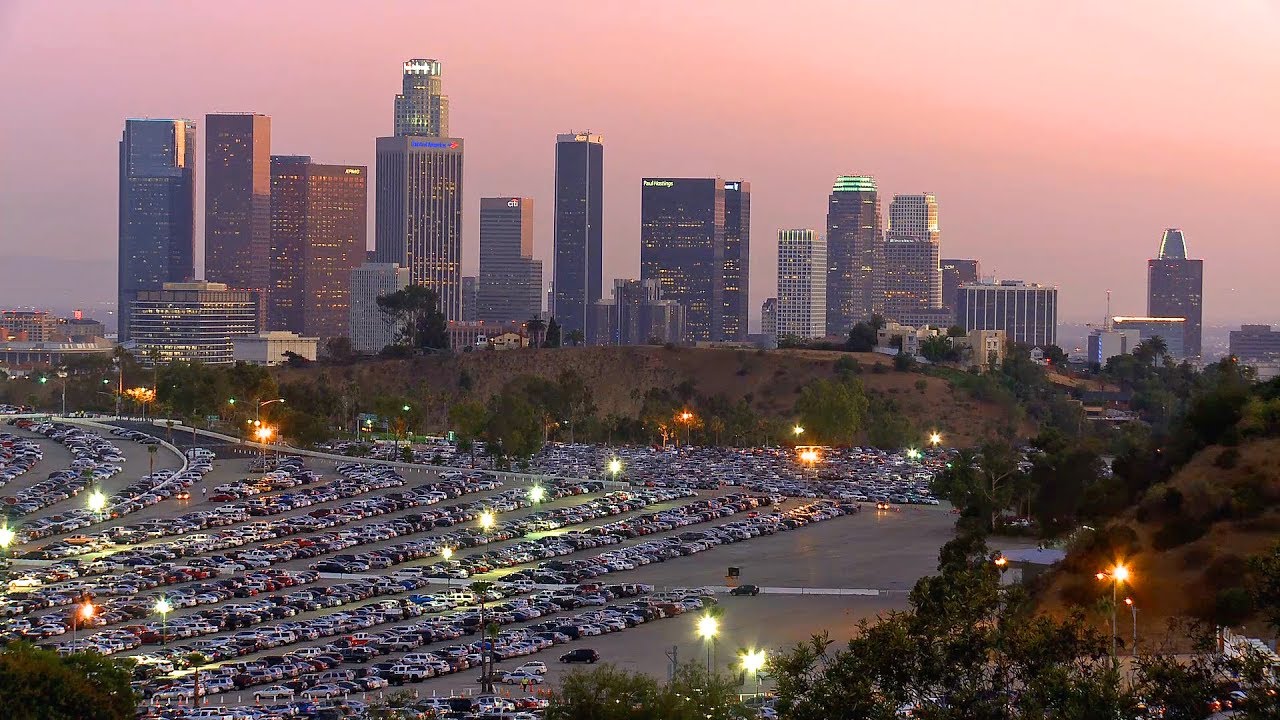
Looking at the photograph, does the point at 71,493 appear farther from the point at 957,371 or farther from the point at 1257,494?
the point at 957,371

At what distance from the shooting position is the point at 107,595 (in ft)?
184

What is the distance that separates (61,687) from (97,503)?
44.9m

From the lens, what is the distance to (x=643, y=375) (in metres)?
165

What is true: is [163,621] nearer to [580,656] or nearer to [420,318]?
[580,656]

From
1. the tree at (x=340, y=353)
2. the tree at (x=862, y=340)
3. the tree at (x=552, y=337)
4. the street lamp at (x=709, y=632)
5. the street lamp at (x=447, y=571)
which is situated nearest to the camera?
the street lamp at (x=709, y=632)

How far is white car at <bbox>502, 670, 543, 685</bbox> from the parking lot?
128 millimetres

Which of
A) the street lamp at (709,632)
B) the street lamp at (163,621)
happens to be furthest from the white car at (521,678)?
the street lamp at (163,621)

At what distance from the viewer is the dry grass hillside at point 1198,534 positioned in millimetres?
49844

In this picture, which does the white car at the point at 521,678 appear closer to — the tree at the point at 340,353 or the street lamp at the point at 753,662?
the street lamp at the point at 753,662

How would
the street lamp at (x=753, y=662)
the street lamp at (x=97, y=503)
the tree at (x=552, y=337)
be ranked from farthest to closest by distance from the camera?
the tree at (x=552, y=337)
the street lamp at (x=97, y=503)
the street lamp at (x=753, y=662)

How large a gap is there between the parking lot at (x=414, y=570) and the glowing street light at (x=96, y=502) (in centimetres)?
67

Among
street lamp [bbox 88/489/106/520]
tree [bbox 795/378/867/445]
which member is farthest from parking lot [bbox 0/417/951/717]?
tree [bbox 795/378/867/445]

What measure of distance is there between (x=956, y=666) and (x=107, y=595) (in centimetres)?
3694

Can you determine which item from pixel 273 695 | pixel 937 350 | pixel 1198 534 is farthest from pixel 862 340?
pixel 273 695
